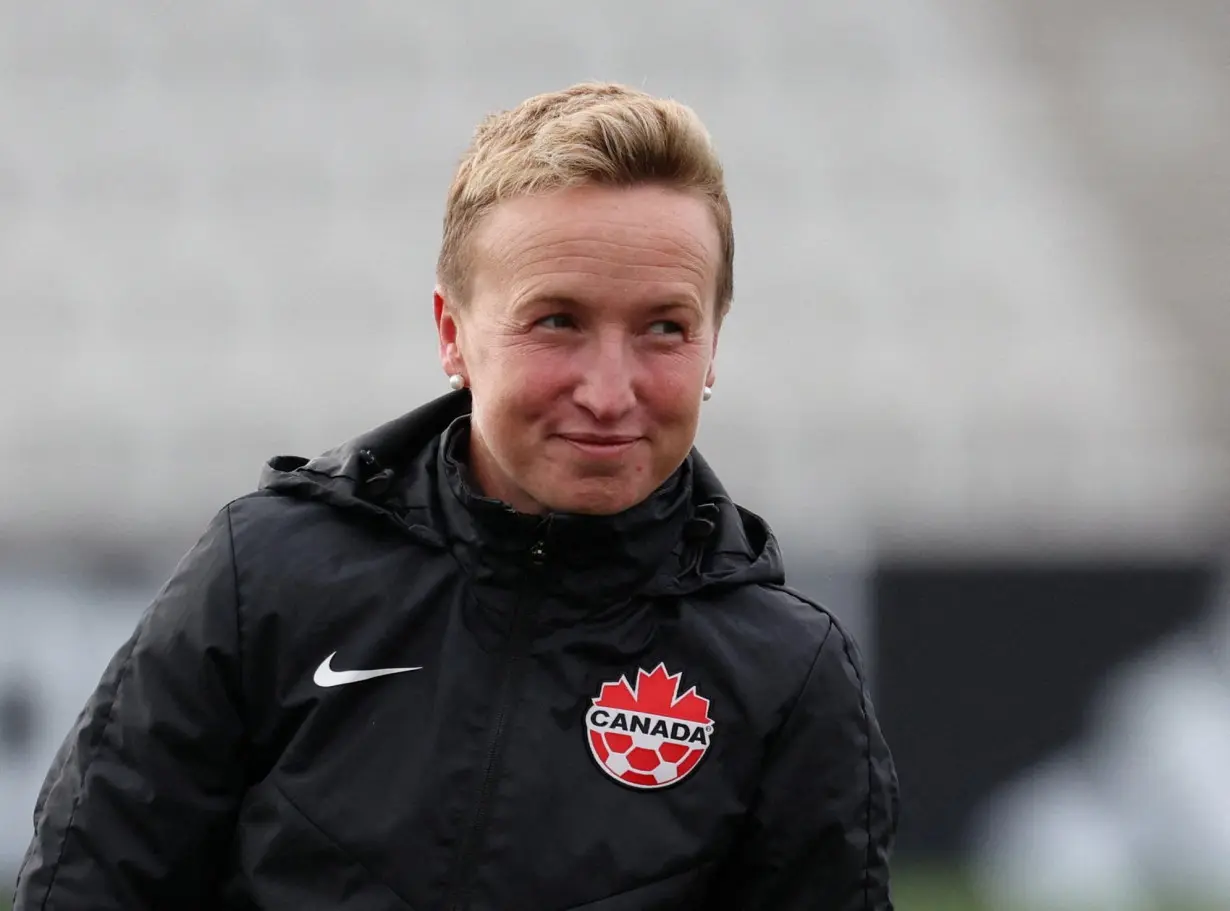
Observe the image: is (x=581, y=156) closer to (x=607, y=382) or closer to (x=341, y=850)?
(x=607, y=382)

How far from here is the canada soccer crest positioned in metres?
1.38

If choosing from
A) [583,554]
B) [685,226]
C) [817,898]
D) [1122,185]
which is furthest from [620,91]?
[1122,185]

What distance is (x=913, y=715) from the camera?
448 centimetres

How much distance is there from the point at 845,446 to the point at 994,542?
66 centimetres

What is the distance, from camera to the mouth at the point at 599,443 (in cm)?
135

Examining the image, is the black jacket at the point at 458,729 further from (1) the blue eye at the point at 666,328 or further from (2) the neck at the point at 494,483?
(1) the blue eye at the point at 666,328

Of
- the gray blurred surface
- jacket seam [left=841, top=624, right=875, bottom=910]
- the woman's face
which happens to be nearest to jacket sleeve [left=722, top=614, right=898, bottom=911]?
jacket seam [left=841, top=624, right=875, bottom=910]

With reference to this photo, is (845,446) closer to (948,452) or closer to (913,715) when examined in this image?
(948,452)

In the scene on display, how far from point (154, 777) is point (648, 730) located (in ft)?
→ 1.25

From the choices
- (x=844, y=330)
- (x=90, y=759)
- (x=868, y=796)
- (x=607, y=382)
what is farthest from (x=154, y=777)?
(x=844, y=330)

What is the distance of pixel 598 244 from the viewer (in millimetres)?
1340

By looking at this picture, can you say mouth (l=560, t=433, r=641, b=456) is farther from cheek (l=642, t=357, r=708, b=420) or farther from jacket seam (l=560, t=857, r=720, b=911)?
jacket seam (l=560, t=857, r=720, b=911)

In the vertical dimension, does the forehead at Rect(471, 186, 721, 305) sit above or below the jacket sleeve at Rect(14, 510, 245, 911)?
above

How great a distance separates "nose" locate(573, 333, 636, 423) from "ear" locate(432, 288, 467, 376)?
161 millimetres
